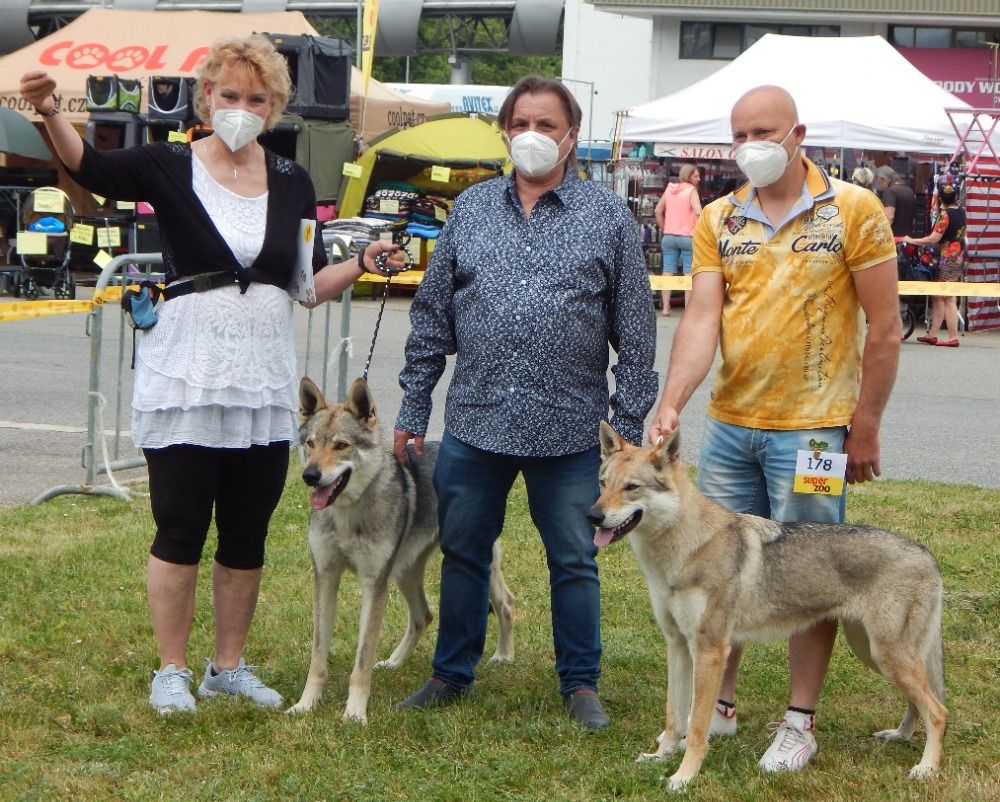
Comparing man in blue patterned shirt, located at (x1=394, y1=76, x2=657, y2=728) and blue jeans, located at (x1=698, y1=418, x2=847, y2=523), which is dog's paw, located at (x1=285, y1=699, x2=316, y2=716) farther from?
blue jeans, located at (x1=698, y1=418, x2=847, y2=523)

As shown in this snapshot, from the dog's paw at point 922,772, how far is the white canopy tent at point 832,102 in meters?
14.2

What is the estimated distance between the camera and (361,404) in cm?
444

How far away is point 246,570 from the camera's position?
14.7ft

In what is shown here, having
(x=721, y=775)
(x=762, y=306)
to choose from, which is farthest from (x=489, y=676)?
(x=762, y=306)

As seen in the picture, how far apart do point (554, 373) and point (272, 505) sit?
1138mm

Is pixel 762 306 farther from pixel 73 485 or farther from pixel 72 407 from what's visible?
pixel 72 407

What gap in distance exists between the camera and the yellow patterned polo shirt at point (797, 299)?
382 centimetres

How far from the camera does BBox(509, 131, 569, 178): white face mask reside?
4047 millimetres

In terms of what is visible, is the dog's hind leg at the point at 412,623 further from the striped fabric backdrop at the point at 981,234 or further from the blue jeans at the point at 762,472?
the striped fabric backdrop at the point at 981,234

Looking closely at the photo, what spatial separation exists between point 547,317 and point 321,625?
1405 millimetres

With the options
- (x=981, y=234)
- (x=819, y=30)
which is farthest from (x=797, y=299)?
(x=819, y=30)

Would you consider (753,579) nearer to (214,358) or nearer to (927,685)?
(927,685)

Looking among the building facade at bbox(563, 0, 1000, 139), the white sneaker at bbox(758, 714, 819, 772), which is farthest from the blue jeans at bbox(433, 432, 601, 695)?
the building facade at bbox(563, 0, 1000, 139)

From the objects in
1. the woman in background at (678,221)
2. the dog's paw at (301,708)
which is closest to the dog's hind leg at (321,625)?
the dog's paw at (301,708)
